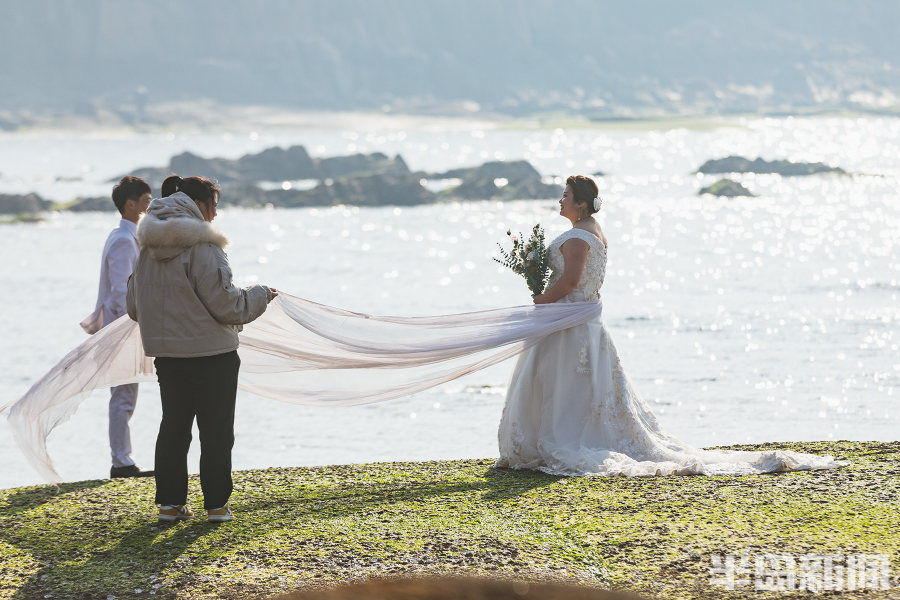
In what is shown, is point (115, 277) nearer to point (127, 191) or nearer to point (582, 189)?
point (127, 191)

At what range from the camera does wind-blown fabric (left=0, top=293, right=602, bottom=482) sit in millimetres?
7441

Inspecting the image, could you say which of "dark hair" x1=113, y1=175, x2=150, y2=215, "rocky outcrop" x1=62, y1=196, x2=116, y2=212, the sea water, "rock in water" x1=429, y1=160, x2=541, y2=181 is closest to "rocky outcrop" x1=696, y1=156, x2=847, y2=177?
the sea water

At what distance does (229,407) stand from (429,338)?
1.94 m

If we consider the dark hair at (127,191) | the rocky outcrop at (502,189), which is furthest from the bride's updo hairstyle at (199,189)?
the rocky outcrop at (502,189)

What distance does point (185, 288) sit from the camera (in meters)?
6.23

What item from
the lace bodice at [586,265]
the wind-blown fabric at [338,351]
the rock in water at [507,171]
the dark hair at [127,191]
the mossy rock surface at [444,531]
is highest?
the rock in water at [507,171]

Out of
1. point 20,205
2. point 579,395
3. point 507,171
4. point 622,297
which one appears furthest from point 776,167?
point 579,395

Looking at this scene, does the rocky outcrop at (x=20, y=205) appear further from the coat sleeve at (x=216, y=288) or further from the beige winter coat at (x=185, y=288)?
the coat sleeve at (x=216, y=288)

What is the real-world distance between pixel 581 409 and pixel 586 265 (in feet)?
3.30

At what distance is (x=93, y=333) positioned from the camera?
7.90 m

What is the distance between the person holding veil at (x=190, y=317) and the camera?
6.21 metres

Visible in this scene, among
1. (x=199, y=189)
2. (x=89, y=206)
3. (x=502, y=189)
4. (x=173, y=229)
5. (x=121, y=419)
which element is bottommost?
(x=121, y=419)

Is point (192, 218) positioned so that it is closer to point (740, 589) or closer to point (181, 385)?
point (181, 385)

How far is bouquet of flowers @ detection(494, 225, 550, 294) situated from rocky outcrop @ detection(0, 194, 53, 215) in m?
51.8
